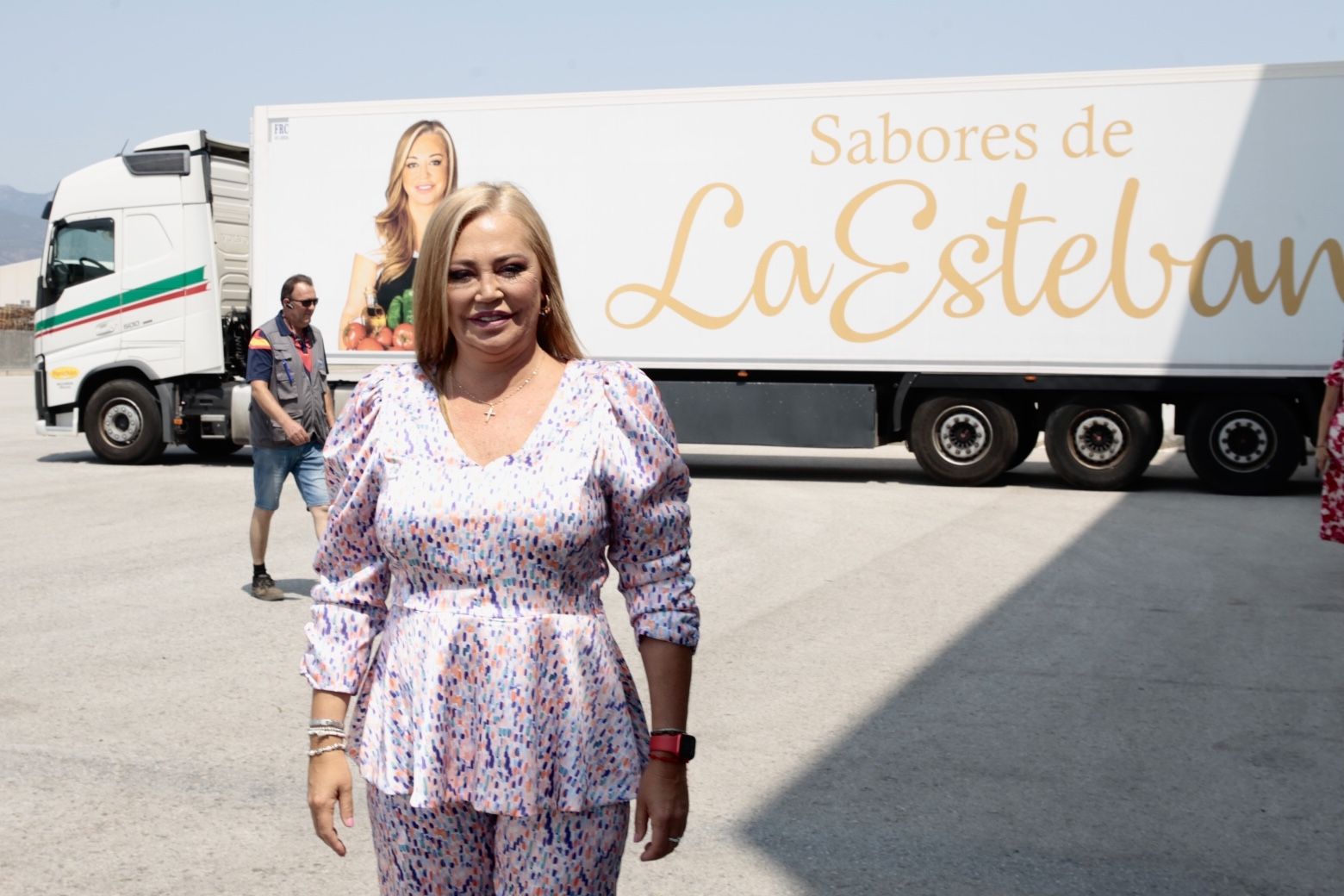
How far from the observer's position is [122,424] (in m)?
18.5

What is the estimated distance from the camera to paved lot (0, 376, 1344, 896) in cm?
486

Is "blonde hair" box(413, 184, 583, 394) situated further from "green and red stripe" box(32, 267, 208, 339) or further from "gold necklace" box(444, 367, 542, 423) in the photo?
"green and red stripe" box(32, 267, 208, 339)

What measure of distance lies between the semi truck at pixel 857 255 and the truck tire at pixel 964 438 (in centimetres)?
3

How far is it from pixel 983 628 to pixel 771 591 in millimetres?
1540

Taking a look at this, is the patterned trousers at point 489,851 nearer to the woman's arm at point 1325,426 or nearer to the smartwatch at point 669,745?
the smartwatch at point 669,745

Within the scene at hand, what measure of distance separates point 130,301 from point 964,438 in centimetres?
913

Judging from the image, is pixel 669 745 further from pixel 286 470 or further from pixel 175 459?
pixel 175 459

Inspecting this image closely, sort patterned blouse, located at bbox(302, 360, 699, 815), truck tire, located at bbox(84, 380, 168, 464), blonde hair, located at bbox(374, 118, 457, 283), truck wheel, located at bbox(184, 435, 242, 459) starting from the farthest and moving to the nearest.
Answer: truck wheel, located at bbox(184, 435, 242, 459) → truck tire, located at bbox(84, 380, 168, 464) → blonde hair, located at bbox(374, 118, 457, 283) → patterned blouse, located at bbox(302, 360, 699, 815)

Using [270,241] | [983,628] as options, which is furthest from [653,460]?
[270,241]

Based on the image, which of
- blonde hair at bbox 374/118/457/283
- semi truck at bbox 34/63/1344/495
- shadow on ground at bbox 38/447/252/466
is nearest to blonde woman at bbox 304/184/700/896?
semi truck at bbox 34/63/1344/495

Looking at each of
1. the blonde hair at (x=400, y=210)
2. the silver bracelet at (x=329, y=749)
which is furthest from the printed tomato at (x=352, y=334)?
the silver bracelet at (x=329, y=749)

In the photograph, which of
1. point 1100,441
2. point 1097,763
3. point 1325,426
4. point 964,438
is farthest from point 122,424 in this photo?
point 1097,763

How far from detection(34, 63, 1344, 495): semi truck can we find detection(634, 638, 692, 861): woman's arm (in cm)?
1370

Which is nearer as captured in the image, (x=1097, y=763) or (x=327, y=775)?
(x=327, y=775)
